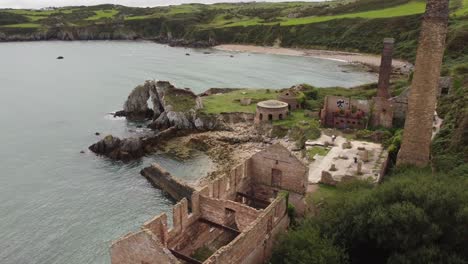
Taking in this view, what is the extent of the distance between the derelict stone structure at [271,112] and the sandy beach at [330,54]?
166 feet

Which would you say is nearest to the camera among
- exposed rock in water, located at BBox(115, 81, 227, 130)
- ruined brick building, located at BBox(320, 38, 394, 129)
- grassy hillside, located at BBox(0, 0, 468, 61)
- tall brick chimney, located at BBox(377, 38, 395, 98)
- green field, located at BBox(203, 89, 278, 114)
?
ruined brick building, located at BBox(320, 38, 394, 129)

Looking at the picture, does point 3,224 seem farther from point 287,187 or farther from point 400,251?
point 400,251

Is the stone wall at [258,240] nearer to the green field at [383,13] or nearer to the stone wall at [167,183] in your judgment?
the stone wall at [167,183]

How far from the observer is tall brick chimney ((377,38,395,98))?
49.3 metres

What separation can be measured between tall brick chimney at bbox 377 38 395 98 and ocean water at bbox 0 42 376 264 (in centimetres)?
2367

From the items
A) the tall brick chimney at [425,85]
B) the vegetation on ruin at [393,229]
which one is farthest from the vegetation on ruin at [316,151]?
the vegetation on ruin at [393,229]

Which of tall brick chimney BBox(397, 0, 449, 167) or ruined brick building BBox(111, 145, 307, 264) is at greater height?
tall brick chimney BBox(397, 0, 449, 167)

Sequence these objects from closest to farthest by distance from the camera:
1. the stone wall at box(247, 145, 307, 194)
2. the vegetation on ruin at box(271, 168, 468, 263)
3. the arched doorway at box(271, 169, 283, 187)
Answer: the vegetation on ruin at box(271, 168, 468, 263) → the stone wall at box(247, 145, 307, 194) → the arched doorway at box(271, 169, 283, 187)

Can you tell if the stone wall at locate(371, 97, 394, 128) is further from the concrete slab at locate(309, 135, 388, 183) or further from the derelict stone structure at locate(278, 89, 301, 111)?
the derelict stone structure at locate(278, 89, 301, 111)

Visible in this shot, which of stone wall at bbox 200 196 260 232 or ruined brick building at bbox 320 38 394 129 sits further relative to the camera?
ruined brick building at bbox 320 38 394 129

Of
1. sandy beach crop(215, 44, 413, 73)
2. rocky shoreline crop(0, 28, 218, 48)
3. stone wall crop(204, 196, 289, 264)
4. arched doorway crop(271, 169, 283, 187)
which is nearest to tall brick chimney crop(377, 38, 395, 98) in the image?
arched doorway crop(271, 169, 283, 187)

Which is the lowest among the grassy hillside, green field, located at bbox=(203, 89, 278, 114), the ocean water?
the ocean water

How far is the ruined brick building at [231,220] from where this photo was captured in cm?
1850

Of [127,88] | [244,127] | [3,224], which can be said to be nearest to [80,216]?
[3,224]
